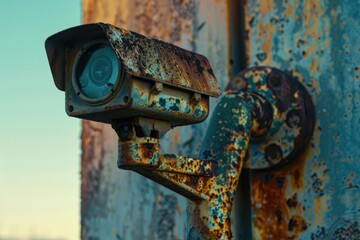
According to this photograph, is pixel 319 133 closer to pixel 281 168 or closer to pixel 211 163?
pixel 281 168

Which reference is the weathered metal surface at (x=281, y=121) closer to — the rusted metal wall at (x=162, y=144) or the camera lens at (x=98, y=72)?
the rusted metal wall at (x=162, y=144)

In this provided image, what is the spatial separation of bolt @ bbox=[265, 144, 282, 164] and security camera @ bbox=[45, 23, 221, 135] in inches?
8.0

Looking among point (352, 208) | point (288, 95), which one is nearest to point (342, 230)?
point (352, 208)

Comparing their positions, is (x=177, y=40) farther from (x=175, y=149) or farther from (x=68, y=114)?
(x=68, y=114)

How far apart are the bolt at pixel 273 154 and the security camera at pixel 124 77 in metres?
0.20

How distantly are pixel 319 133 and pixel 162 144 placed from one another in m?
0.26

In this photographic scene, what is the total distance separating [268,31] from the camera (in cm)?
112

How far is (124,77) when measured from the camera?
2.60 feet

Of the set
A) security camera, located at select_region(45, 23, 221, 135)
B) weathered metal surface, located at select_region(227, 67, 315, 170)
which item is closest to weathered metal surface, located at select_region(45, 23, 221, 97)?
security camera, located at select_region(45, 23, 221, 135)

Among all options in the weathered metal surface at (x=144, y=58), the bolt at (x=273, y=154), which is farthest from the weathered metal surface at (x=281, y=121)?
the weathered metal surface at (x=144, y=58)

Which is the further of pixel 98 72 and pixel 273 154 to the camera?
pixel 273 154

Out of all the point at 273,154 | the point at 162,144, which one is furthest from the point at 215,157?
the point at 162,144

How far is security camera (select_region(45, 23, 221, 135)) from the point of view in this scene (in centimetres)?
79

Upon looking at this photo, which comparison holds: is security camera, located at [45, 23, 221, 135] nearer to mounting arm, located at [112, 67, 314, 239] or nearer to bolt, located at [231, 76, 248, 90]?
mounting arm, located at [112, 67, 314, 239]
